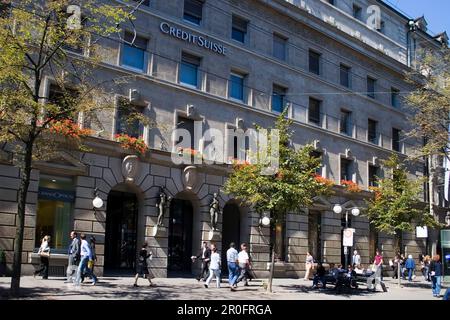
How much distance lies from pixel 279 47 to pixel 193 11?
267 inches

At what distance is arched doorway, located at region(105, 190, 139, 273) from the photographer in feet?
84.8

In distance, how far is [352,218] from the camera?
35.3 m

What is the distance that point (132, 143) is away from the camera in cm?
2367

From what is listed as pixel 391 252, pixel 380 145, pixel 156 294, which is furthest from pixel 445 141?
pixel 156 294

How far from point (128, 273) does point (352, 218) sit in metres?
16.6

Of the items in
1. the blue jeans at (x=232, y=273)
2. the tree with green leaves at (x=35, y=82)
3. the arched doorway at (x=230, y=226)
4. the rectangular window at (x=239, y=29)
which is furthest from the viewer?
the rectangular window at (x=239, y=29)

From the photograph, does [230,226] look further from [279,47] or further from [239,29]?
[279,47]

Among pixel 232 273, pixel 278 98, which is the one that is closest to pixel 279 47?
pixel 278 98

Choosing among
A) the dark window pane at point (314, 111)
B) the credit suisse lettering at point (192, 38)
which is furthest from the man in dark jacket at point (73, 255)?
the dark window pane at point (314, 111)

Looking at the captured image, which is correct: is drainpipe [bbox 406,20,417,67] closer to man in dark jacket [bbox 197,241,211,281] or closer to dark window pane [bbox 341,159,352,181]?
dark window pane [bbox 341,159,352,181]

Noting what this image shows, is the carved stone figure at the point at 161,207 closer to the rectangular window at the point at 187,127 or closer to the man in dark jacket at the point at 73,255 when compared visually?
the rectangular window at the point at 187,127

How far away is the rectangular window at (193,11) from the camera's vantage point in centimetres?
2773

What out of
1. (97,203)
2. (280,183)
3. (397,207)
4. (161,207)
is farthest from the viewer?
(397,207)

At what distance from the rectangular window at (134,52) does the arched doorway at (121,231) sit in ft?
20.4
